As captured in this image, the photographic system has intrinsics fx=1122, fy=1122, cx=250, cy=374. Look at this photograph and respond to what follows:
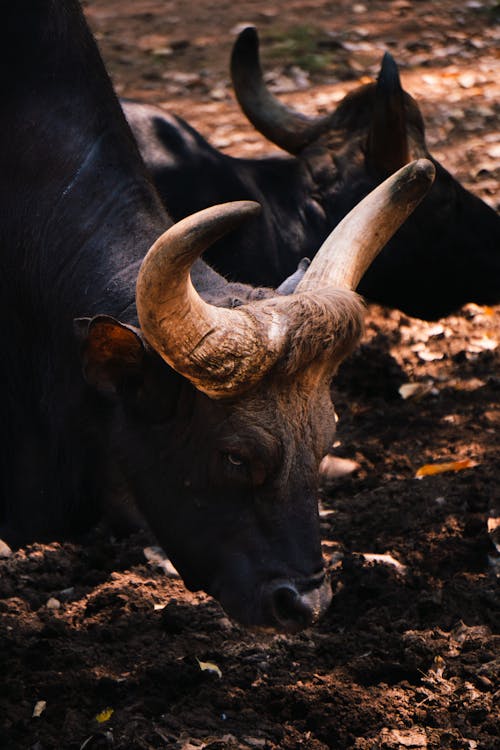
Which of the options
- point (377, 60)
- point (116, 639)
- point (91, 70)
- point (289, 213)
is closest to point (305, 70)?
point (377, 60)

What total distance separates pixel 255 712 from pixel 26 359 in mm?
1578

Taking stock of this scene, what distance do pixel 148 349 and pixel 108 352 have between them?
0.13 m

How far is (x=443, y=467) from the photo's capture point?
587 centimetres

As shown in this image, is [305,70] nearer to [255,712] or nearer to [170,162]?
[170,162]

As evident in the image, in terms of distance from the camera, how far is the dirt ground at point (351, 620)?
4016 millimetres

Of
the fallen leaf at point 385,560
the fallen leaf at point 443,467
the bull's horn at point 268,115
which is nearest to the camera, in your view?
the fallen leaf at point 385,560

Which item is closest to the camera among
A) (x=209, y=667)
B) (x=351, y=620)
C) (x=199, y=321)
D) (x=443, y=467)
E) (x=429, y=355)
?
(x=199, y=321)

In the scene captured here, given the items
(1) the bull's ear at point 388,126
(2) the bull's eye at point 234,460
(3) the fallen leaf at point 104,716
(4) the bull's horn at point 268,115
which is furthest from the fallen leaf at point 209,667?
(4) the bull's horn at point 268,115

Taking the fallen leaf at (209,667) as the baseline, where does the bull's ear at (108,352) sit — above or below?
above

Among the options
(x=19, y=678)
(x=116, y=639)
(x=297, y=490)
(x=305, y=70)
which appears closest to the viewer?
(x=297, y=490)

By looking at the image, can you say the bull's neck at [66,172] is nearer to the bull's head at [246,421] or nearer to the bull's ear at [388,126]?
the bull's head at [246,421]

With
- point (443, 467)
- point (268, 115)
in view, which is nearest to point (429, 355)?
point (443, 467)

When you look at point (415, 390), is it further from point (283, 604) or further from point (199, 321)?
point (199, 321)

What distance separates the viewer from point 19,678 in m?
4.29
